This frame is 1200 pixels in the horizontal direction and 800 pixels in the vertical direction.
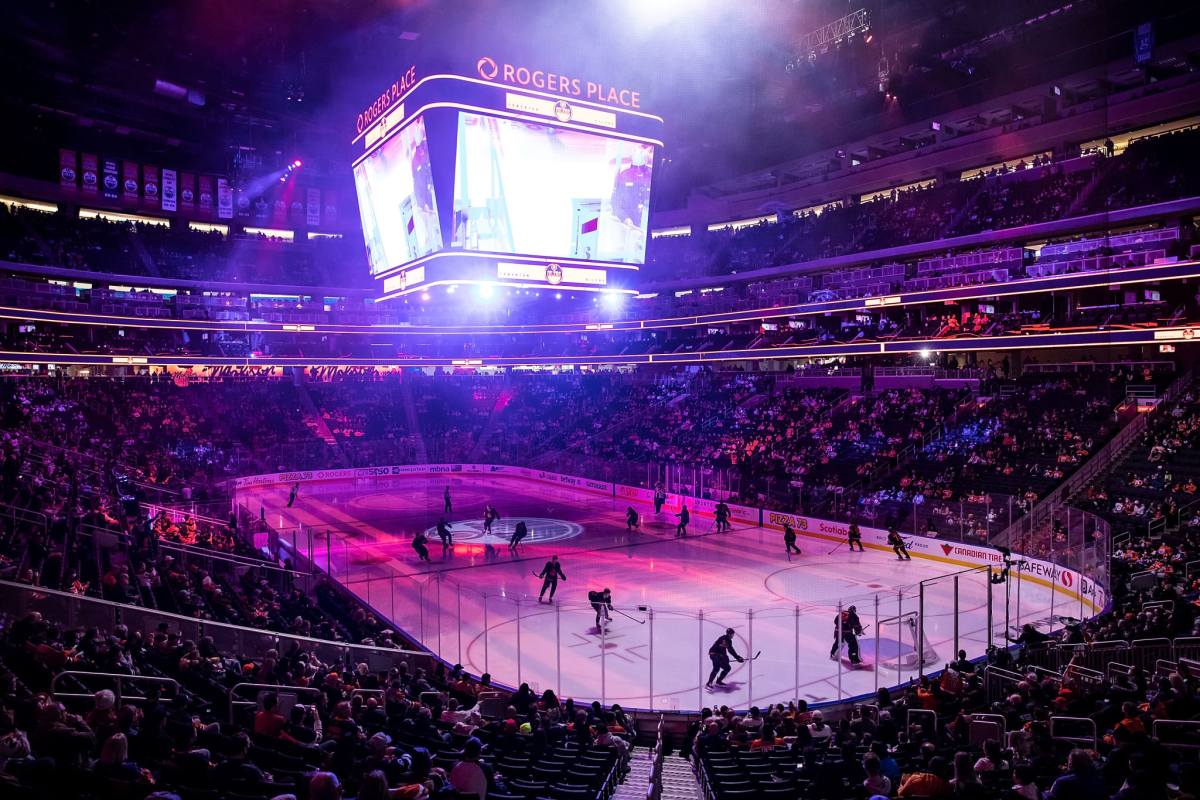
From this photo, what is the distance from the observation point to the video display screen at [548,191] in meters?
23.6

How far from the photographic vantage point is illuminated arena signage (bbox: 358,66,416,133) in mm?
24103

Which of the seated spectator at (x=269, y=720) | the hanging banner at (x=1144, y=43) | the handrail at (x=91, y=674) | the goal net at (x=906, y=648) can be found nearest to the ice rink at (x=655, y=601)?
the goal net at (x=906, y=648)

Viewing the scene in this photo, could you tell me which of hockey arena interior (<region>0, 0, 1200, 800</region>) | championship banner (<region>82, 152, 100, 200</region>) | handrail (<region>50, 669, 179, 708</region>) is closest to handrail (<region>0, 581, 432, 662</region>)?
hockey arena interior (<region>0, 0, 1200, 800</region>)

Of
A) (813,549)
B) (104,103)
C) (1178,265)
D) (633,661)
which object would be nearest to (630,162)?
(813,549)

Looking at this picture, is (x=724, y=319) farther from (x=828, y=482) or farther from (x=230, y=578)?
(x=230, y=578)

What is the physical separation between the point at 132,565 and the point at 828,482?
24.8 m

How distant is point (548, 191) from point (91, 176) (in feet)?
132

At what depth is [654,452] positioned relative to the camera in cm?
4262

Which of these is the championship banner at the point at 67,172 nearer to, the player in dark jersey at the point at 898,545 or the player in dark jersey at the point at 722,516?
the player in dark jersey at the point at 722,516

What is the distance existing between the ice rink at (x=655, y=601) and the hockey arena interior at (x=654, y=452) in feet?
0.60

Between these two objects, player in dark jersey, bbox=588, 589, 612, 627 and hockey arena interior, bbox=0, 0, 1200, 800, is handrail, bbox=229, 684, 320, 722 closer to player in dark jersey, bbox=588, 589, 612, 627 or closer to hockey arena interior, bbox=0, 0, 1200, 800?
hockey arena interior, bbox=0, 0, 1200, 800

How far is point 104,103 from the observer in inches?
1743

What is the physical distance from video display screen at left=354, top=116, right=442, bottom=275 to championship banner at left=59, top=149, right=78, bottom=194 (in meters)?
29.8

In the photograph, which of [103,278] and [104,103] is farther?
[103,278]
